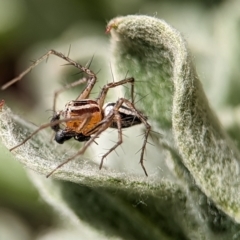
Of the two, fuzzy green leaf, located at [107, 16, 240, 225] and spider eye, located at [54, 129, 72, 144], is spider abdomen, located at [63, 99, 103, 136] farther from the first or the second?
fuzzy green leaf, located at [107, 16, 240, 225]

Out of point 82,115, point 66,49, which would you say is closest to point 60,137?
point 82,115

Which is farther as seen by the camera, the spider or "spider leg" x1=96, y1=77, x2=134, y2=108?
the spider

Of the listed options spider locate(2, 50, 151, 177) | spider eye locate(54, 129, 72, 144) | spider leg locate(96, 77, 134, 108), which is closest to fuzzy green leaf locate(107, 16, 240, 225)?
spider leg locate(96, 77, 134, 108)

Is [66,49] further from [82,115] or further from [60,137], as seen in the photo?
[60,137]

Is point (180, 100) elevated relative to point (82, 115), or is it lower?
elevated

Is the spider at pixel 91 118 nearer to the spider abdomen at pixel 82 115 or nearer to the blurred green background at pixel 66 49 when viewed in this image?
the spider abdomen at pixel 82 115

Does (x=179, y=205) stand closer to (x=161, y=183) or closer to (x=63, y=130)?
(x=161, y=183)

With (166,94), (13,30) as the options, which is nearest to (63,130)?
(166,94)

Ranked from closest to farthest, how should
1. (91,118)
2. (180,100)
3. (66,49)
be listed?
1. (180,100)
2. (91,118)
3. (66,49)
